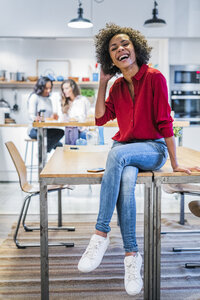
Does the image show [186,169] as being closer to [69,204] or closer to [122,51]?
[122,51]

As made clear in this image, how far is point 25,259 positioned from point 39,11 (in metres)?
4.47

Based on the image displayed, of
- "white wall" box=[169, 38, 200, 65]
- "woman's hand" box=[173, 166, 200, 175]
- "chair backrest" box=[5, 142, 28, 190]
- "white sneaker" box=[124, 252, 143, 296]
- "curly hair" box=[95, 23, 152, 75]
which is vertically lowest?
"white sneaker" box=[124, 252, 143, 296]

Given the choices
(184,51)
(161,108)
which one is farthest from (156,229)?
(184,51)

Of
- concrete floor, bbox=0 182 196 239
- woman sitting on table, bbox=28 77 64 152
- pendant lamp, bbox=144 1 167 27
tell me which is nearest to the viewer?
concrete floor, bbox=0 182 196 239

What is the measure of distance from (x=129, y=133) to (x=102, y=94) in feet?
0.98

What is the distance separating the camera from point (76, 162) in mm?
2023

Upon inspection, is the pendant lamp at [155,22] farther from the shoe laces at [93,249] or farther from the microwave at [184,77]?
the shoe laces at [93,249]

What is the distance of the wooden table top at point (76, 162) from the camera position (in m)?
1.68

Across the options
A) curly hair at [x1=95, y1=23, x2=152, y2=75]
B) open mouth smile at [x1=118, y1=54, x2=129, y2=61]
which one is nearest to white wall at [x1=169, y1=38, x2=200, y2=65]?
curly hair at [x1=95, y1=23, x2=152, y2=75]

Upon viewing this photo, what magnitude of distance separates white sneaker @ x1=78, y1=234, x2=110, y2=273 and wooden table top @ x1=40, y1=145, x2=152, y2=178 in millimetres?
289

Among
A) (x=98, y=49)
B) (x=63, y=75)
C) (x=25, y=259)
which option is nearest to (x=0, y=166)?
(x=63, y=75)

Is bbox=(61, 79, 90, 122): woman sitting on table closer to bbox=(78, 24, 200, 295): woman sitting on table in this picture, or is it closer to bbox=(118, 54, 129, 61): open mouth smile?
bbox=(78, 24, 200, 295): woman sitting on table

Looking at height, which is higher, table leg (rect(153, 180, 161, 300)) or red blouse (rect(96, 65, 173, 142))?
red blouse (rect(96, 65, 173, 142))

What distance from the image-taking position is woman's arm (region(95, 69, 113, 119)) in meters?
2.03
